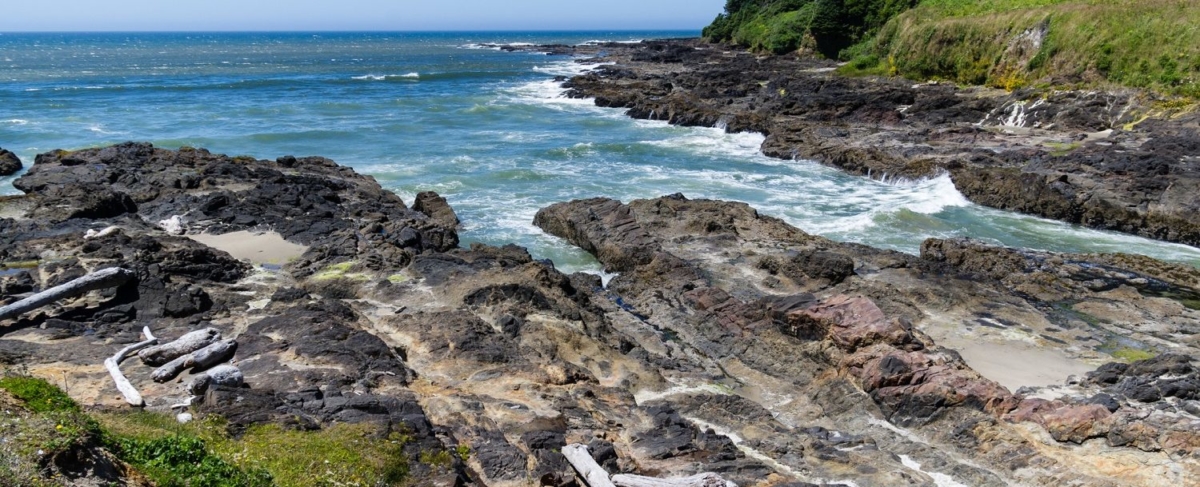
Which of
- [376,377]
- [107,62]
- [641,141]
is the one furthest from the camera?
[107,62]

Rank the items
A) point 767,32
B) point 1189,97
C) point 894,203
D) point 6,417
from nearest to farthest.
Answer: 1. point 6,417
2. point 894,203
3. point 1189,97
4. point 767,32

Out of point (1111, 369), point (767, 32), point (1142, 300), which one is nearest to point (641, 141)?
point (1142, 300)

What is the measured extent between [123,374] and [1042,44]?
46133 mm

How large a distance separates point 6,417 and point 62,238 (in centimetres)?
1379

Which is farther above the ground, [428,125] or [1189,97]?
[1189,97]

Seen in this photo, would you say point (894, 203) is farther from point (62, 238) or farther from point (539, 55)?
point (539, 55)

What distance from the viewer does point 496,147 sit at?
41.9 meters

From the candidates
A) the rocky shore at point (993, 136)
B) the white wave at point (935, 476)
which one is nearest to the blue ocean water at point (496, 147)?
the rocky shore at point (993, 136)

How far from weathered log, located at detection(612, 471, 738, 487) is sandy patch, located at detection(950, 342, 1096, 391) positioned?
7433mm

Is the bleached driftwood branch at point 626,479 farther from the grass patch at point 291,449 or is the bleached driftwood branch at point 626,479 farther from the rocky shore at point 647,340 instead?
the grass patch at point 291,449

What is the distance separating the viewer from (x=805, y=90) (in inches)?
2052

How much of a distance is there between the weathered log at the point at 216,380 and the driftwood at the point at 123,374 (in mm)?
664

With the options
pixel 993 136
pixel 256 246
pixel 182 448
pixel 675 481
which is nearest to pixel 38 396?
pixel 182 448

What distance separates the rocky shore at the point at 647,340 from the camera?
11469 mm
